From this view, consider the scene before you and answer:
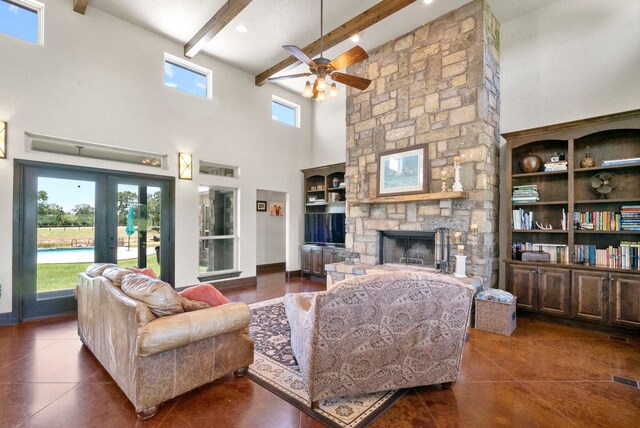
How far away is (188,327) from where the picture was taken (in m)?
2.12

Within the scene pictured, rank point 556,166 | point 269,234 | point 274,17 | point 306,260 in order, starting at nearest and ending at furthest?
point 556,166, point 274,17, point 306,260, point 269,234

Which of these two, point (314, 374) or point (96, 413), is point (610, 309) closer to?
point (314, 374)

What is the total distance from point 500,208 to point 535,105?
64.4 inches

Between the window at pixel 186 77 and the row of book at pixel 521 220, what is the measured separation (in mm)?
5948

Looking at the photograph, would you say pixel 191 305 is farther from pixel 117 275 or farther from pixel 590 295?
pixel 590 295

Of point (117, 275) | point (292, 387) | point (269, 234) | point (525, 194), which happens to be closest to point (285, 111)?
point (269, 234)

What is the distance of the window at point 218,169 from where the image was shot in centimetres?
596

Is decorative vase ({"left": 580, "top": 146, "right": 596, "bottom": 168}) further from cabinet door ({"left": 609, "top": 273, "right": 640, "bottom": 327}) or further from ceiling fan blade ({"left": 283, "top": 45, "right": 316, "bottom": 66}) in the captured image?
ceiling fan blade ({"left": 283, "top": 45, "right": 316, "bottom": 66})

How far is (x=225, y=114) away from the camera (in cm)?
617

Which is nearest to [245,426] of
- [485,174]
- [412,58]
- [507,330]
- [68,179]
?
[507,330]

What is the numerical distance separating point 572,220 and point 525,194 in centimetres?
65

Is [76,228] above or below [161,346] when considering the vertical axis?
above

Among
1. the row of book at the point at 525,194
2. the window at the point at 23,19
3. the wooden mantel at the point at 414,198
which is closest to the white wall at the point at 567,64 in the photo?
the row of book at the point at 525,194

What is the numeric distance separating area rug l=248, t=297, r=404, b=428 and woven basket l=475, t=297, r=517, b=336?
2.03 m
